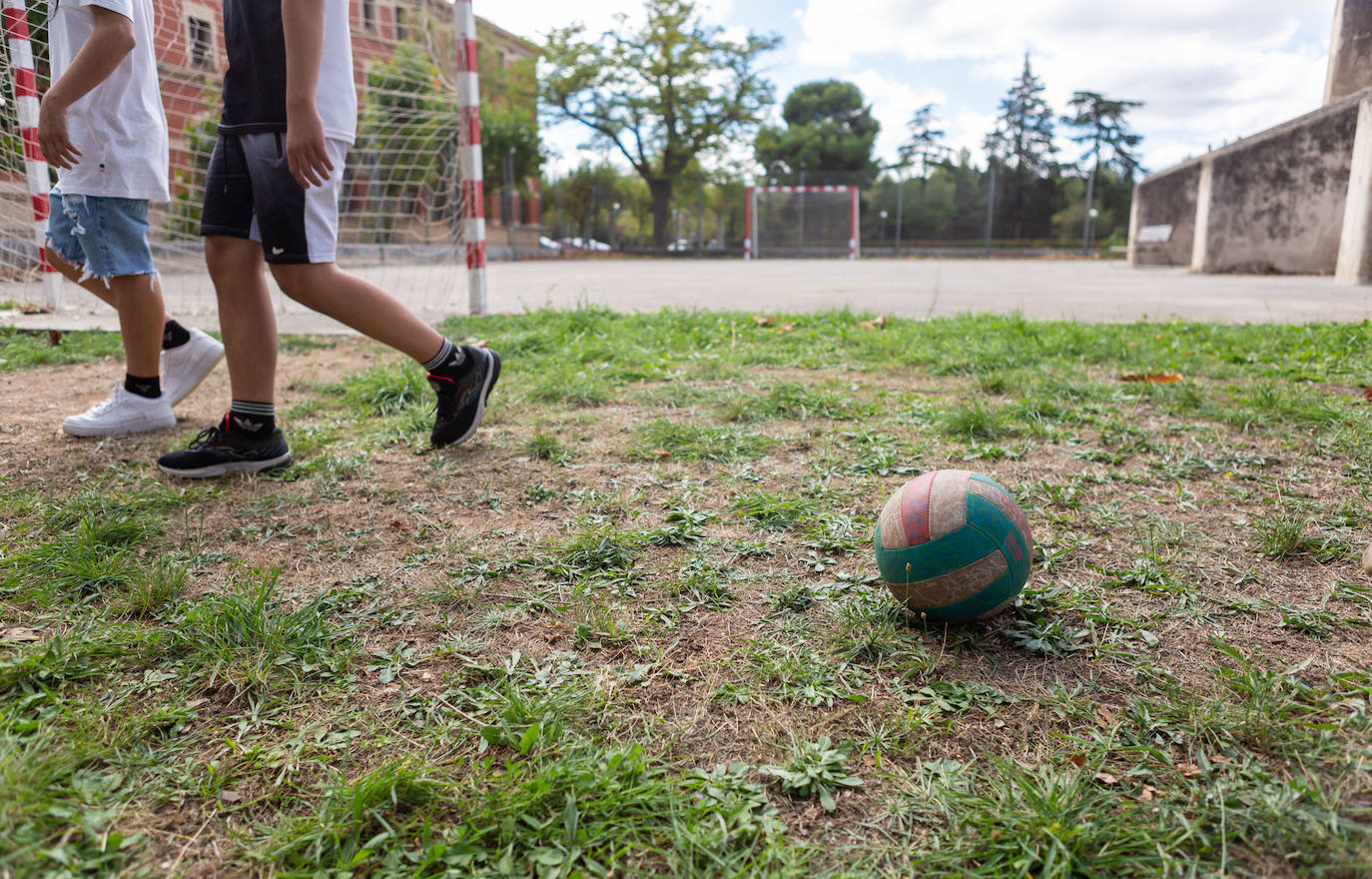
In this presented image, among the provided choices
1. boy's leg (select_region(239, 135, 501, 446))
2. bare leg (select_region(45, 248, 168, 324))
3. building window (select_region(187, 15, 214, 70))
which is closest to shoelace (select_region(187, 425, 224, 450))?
boy's leg (select_region(239, 135, 501, 446))

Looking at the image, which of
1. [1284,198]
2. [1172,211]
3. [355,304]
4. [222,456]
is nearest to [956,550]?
[355,304]

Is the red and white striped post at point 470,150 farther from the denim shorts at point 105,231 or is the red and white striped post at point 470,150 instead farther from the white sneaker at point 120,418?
the white sneaker at point 120,418

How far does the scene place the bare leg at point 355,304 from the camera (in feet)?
9.53

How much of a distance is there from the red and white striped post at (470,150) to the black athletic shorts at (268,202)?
Result: 12.6ft

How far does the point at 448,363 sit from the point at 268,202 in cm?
84

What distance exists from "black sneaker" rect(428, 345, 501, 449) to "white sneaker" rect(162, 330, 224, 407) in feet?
4.16

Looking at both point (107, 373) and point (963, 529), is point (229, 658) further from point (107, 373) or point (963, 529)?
point (107, 373)

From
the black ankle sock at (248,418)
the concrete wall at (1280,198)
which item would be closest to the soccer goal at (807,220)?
the concrete wall at (1280,198)

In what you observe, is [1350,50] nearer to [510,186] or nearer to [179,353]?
[179,353]

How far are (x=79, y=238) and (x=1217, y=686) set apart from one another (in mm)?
3972

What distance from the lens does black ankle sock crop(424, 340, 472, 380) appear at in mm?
3246

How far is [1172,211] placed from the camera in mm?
20125

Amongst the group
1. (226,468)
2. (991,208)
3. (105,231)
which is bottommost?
(226,468)

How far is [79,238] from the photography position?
321 centimetres
